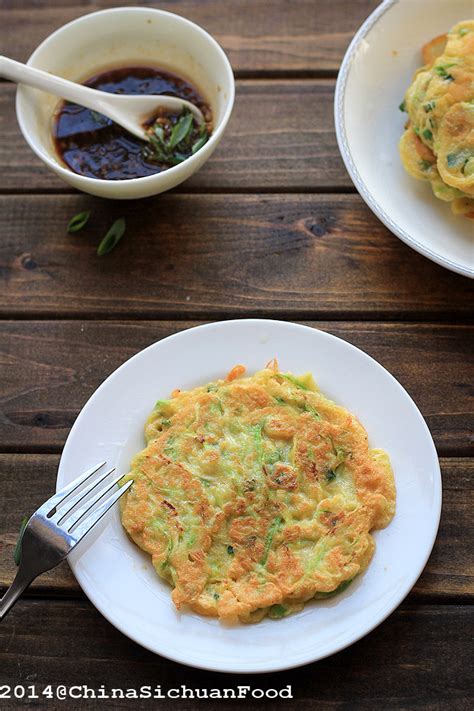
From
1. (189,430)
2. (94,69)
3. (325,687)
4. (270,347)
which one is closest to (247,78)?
(94,69)

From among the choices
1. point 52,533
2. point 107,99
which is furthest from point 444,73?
point 52,533

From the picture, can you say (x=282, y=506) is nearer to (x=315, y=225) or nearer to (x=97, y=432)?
(x=97, y=432)

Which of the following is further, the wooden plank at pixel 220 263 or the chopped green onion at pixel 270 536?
the wooden plank at pixel 220 263

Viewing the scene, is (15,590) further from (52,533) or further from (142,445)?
(142,445)

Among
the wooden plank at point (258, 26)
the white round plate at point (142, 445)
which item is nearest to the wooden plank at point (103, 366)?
the white round plate at point (142, 445)

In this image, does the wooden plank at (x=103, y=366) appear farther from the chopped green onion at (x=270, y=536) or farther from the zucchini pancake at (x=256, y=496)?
the chopped green onion at (x=270, y=536)

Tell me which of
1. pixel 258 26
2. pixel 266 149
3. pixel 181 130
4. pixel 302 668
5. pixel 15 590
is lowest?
pixel 302 668
